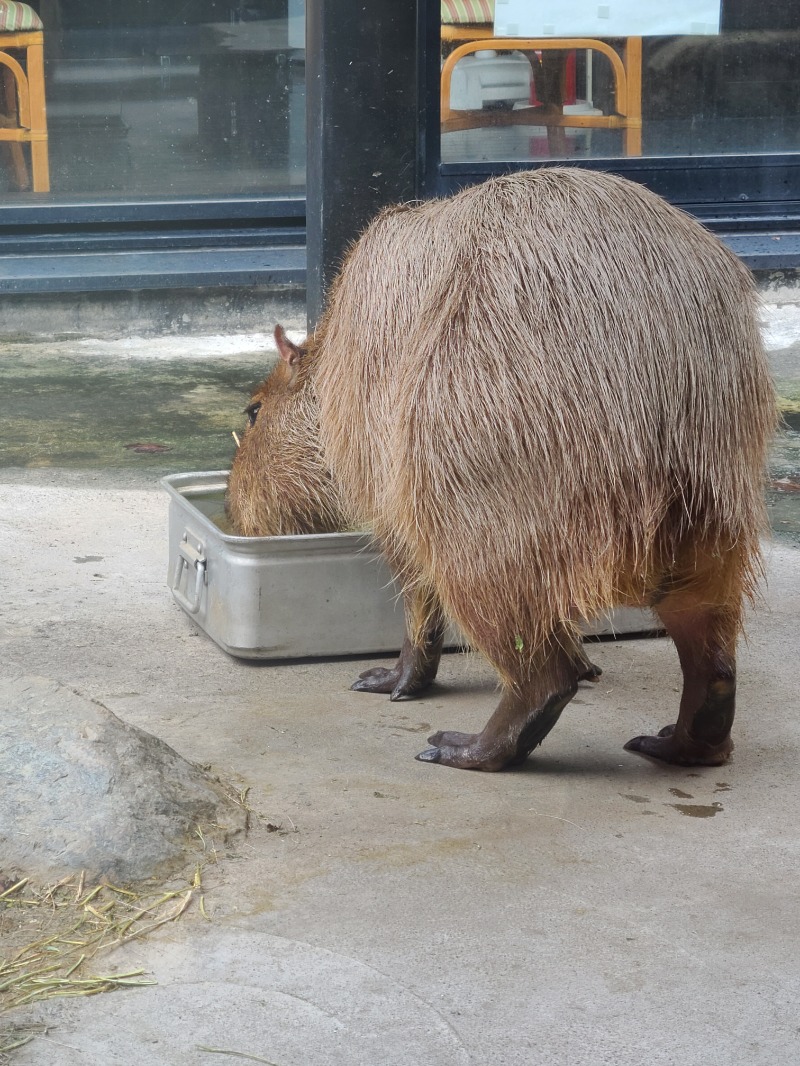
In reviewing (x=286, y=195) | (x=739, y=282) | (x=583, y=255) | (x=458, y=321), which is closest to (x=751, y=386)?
(x=739, y=282)

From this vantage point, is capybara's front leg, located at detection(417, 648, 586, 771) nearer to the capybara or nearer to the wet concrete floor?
the capybara

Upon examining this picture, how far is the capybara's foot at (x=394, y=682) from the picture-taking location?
359 cm

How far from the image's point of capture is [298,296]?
786cm

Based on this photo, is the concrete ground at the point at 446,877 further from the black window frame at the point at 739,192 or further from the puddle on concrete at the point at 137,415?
the black window frame at the point at 739,192

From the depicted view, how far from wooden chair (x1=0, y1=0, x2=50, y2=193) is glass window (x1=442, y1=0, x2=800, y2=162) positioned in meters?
2.55

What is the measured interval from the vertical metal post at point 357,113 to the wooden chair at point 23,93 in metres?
4.25

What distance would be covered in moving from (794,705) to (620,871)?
1087mm

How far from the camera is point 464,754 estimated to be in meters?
3.13

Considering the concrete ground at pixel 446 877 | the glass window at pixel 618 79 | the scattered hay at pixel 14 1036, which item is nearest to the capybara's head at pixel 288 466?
the concrete ground at pixel 446 877

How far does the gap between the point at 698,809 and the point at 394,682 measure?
3.13ft

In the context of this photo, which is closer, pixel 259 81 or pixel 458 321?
pixel 458 321

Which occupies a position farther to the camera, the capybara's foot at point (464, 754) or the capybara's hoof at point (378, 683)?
the capybara's hoof at point (378, 683)

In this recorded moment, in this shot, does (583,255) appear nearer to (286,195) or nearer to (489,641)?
(489,641)

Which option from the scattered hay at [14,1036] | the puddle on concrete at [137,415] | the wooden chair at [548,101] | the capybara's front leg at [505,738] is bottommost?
the scattered hay at [14,1036]
